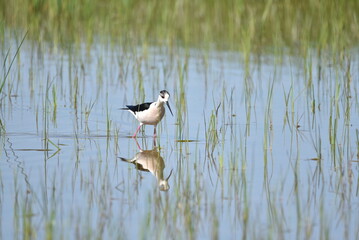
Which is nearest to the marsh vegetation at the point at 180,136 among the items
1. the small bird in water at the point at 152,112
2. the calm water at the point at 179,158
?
the calm water at the point at 179,158

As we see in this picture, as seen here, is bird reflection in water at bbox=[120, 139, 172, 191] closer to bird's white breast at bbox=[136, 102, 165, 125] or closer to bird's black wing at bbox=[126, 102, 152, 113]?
bird's white breast at bbox=[136, 102, 165, 125]

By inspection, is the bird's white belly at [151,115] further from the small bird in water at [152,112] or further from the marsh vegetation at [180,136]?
the marsh vegetation at [180,136]

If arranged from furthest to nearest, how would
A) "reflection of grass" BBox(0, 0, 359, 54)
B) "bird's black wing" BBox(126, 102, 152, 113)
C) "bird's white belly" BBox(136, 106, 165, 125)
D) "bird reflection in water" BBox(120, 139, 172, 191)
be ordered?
"reflection of grass" BBox(0, 0, 359, 54), "bird's black wing" BBox(126, 102, 152, 113), "bird's white belly" BBox(136, 106, 165, 125), "bird reflection in water" BBox(120, 139, 172, 191)

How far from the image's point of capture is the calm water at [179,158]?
4.98 meters

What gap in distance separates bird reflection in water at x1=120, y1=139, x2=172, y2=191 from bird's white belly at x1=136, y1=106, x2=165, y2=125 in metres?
0.53

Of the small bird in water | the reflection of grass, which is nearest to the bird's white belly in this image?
the small bird in water

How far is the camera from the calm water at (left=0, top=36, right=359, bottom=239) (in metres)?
4.98

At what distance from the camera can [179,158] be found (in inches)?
269

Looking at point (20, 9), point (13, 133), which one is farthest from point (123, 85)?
point (20, 9)

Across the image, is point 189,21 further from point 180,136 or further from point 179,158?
point 179,158

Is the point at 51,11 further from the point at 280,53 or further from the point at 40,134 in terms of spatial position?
the point at 40,134

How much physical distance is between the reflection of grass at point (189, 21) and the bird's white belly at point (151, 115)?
11.8ft

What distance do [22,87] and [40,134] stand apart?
96.3 inches

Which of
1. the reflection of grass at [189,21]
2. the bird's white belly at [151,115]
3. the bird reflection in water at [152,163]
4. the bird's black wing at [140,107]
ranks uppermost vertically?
the reflection of grass at [189,21]
